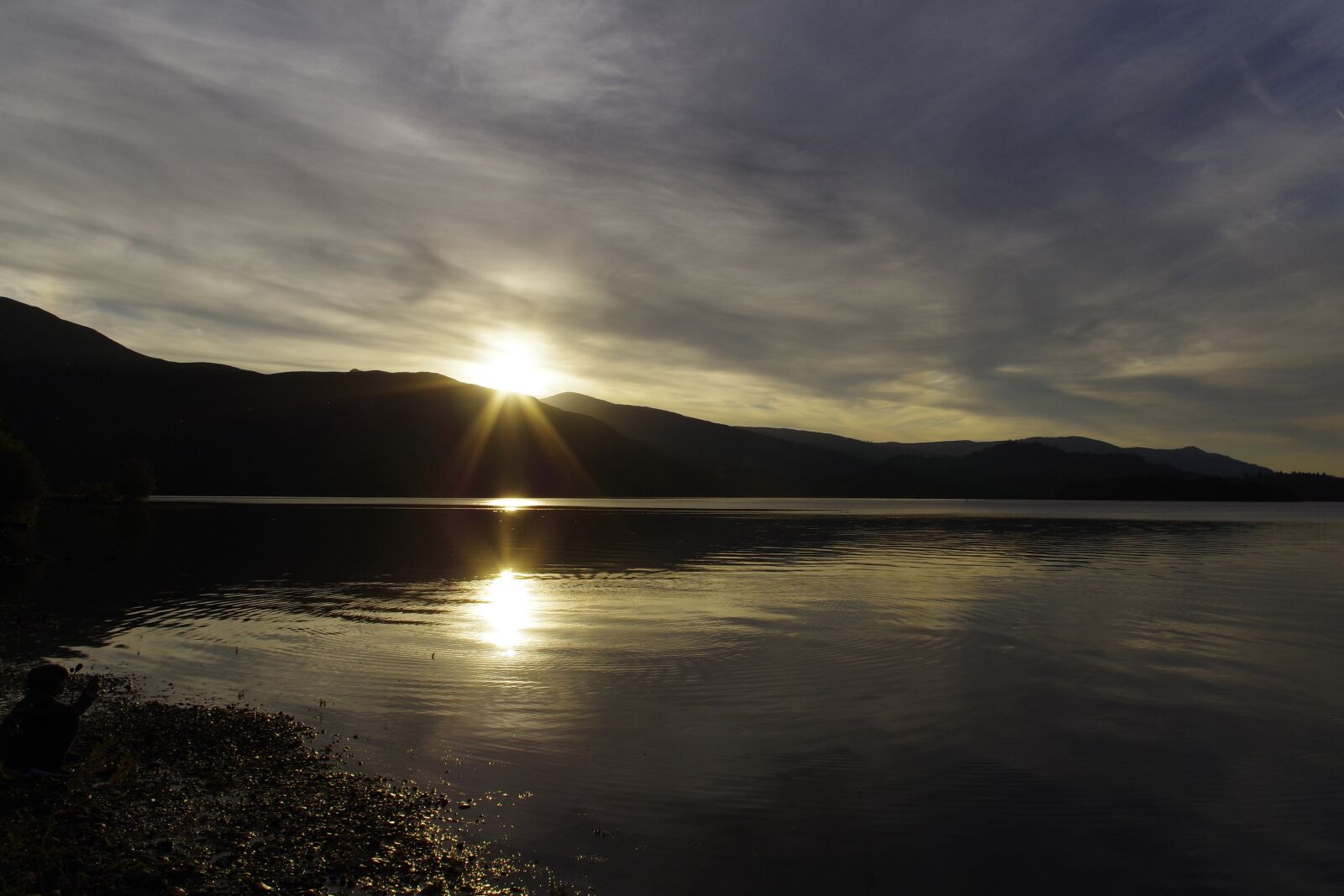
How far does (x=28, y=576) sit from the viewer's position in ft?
164

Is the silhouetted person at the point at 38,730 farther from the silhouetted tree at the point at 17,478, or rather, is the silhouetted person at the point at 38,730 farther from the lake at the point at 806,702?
the silhouetted tree at the point at 17,478

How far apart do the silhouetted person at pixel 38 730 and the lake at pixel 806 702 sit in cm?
563

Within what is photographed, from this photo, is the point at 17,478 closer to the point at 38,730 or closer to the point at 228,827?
the point at 38,730

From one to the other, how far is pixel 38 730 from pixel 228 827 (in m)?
4.86

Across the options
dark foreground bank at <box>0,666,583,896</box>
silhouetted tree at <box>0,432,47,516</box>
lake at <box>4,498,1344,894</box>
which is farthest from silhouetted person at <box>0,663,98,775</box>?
silhouetted tree at <box>0,432,47,516</box>

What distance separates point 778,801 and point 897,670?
43.9 ft

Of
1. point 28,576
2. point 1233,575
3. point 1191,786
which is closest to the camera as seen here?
point 1191,786

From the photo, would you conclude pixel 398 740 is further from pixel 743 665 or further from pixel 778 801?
pixel 743 665

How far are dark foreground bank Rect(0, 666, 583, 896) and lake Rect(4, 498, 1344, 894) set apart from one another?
1239mm

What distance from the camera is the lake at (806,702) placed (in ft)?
47.5

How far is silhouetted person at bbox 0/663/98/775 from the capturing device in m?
15.1

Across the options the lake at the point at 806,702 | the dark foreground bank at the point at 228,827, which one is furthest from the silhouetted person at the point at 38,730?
the lake at the point at 806,702

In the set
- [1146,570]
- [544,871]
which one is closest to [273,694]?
[544,871]

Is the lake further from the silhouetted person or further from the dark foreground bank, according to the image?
the silhouetted person
